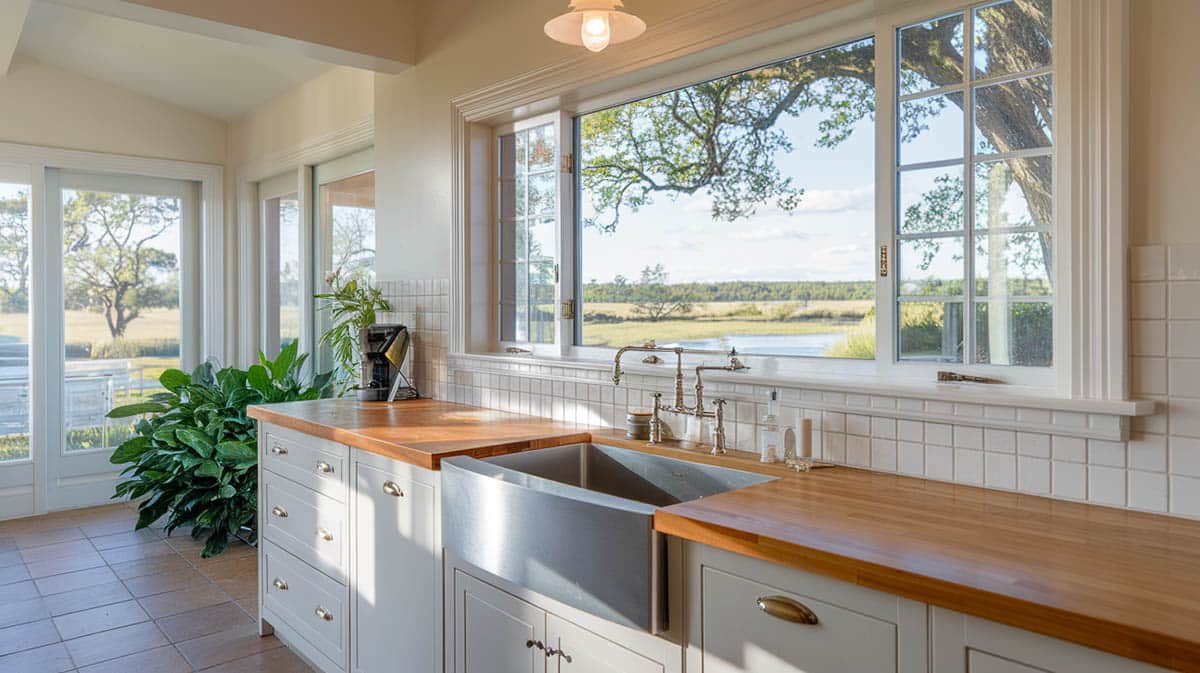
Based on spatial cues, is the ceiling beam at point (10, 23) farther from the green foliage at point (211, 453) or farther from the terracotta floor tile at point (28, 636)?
the terracotta floor tile at point (28, 636)

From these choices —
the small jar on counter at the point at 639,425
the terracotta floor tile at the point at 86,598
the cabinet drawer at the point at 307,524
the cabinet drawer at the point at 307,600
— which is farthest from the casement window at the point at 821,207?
the terracotta floor tile at the point at 86,598

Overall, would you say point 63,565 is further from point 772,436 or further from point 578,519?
point 772,436

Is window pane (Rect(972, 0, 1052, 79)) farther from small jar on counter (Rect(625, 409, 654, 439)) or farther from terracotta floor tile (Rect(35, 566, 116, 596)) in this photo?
terracotta floor tile (Rect(35, 566, 116, 596))

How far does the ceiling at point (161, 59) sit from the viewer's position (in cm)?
405

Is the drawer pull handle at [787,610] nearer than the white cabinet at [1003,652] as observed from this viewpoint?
No

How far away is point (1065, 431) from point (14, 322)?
5.46 m

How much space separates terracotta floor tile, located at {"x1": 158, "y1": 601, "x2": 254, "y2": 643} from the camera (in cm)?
306

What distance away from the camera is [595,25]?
1869mm

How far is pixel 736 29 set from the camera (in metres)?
2.13

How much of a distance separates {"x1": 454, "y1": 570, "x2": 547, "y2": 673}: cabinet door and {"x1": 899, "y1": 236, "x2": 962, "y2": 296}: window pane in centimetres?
123

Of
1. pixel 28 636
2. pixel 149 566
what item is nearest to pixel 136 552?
pixel 149 566

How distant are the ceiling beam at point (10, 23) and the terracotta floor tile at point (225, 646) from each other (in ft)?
9.03

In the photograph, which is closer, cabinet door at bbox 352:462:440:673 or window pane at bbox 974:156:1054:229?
window pane at bbox 974:156:1054:229

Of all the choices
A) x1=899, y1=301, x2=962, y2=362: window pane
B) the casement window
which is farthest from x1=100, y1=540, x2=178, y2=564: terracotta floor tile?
x1=899, y1=301, x2=962, y2=362: window pane
